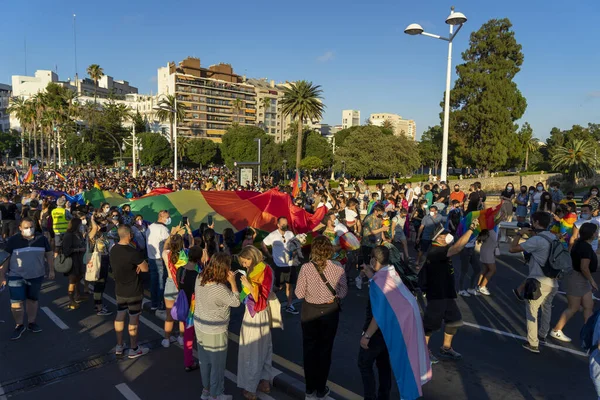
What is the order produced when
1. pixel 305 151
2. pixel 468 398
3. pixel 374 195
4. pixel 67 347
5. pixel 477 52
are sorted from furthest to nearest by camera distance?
pixel 305 151
pixel 477 52
pixel 374 195
pixel 67 347
pixel 468 398

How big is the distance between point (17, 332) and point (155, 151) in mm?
69362

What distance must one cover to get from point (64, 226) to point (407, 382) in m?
8.90

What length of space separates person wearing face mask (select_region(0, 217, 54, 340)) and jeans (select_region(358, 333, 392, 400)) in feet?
17.5

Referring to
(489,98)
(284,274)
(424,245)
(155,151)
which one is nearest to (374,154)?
(489,98)

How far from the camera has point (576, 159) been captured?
41.2 meters

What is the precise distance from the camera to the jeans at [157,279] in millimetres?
7398

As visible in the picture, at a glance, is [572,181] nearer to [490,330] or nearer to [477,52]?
[477,52]

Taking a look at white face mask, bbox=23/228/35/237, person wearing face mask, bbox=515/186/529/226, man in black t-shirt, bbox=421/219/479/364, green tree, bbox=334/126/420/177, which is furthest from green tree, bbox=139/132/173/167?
man in black t-shirt, bbox=421/219/479/364

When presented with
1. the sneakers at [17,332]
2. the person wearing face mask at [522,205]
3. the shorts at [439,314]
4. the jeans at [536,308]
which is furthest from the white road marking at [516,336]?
the person wearing face mask at [522,205]

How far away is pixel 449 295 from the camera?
5137mm

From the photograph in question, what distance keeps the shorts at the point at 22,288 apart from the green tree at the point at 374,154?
4457 centimetres

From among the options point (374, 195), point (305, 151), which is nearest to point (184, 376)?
point (374, 195)

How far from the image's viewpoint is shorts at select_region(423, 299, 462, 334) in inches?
203

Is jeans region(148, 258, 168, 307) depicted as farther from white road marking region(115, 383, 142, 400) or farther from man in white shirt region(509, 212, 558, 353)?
man in white shirt region(509, 212, 558, 353)
